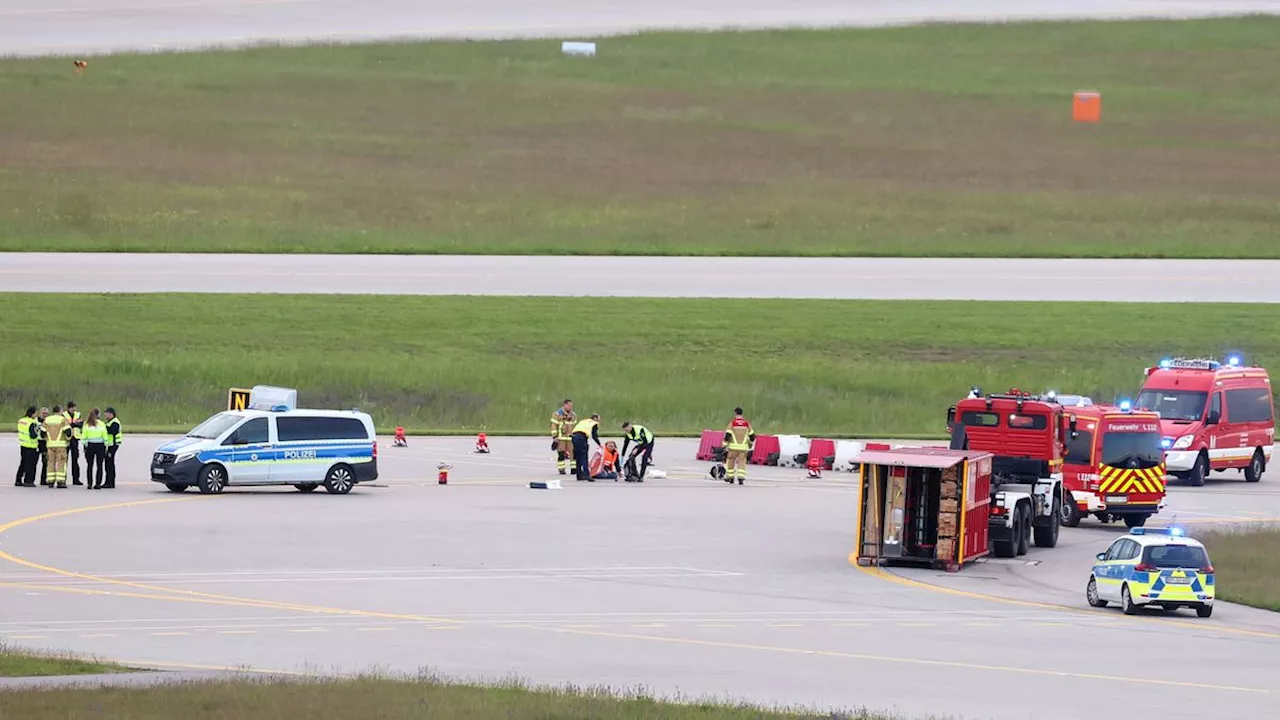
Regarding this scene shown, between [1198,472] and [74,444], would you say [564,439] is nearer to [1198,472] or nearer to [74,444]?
[74,444]

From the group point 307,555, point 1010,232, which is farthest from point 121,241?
point 307,555

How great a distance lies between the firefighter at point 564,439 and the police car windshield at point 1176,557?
19940 mm

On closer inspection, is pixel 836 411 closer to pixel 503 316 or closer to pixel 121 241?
pixel 503 316

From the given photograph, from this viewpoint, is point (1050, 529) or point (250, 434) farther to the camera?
point (250, 434)

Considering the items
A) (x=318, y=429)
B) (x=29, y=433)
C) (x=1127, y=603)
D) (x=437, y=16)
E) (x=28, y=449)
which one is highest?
(x=437, y=16)

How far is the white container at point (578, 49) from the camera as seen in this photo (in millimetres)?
98438

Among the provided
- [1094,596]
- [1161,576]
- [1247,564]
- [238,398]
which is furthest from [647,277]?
[1161,576]

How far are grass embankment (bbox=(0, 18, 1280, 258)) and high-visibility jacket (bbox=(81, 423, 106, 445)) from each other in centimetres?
3125

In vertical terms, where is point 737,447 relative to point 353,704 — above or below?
above

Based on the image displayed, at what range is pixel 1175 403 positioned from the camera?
49.7 metres

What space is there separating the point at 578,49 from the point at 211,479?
2333 inches

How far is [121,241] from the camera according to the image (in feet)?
241

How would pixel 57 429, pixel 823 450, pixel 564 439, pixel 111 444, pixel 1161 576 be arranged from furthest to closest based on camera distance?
pixel 823 450, pixel 564 439, pixel 111 444, pixel 57 429, pixel 1161 576

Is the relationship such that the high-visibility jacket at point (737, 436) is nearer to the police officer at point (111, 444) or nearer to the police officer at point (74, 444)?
the police officer at point (111, 444)
